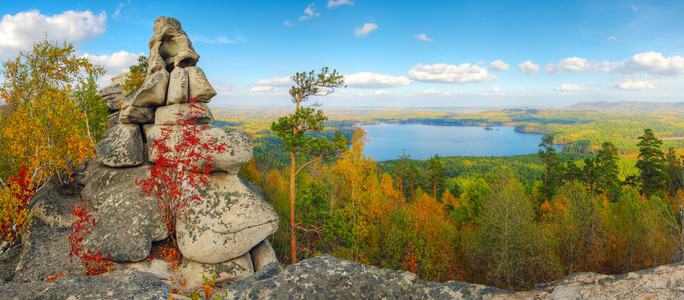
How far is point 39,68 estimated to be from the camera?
13102mm

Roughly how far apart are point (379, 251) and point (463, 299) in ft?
56.2

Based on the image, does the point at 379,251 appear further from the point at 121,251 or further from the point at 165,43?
the point at 165,43

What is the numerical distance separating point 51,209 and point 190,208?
20.0ft

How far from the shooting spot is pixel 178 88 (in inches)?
603

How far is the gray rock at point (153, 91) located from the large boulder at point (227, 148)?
2001 millimetres

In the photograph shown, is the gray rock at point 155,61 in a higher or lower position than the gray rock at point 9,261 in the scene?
higher

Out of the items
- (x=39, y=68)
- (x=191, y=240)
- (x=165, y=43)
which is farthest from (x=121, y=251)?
(x=165, y=43)

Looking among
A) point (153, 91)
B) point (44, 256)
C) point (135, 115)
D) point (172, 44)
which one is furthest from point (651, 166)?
point (44, 256)

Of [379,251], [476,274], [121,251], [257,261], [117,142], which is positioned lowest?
[476,274]

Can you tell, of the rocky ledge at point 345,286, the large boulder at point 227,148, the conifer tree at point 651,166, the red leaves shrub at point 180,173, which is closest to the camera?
the rocky ledge at point 345,286

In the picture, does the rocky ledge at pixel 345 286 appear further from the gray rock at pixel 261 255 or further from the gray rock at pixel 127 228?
the gray rock at pixel 261 255

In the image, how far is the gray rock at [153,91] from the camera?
15.4m

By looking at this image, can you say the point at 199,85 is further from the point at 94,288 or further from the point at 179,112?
the point at 94,288

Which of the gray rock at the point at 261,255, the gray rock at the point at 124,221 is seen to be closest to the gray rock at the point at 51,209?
the gray rock at the point at 124,221
